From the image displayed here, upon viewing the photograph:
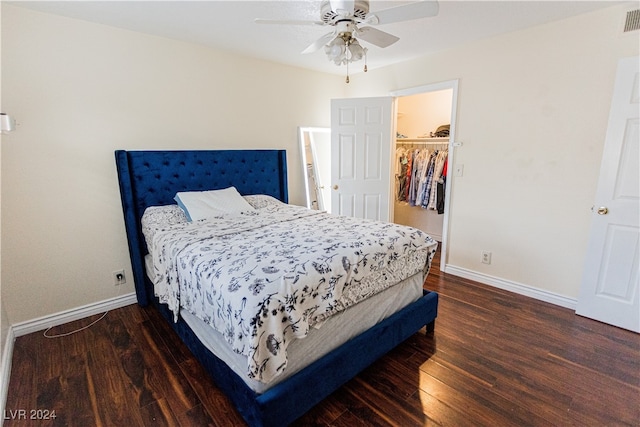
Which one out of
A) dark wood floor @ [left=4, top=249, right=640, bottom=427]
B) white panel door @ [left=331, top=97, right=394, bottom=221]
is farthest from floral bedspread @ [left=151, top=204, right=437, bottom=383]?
white panel door @ [left=331, top=97, right=394, bottom=221]

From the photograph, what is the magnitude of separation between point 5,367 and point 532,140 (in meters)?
4.20

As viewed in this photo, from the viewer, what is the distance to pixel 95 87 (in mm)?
2432

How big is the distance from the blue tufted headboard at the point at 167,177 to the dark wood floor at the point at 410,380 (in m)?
0.63

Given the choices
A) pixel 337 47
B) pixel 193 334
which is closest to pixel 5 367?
pixel 193 334

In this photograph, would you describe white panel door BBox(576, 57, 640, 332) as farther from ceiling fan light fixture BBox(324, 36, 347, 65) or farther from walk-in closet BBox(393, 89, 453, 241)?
ceiling fan light fixture BBox(324, 36, 347, 65)

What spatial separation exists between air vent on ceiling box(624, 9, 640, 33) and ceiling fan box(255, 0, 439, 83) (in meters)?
1.71

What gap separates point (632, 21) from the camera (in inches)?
83.7

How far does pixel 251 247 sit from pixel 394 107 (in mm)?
2667

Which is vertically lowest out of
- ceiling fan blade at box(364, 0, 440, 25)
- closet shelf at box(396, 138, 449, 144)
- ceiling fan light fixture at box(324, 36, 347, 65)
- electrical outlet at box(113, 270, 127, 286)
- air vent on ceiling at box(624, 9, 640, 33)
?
electrical outlet at box(113, 270, 127, 286)

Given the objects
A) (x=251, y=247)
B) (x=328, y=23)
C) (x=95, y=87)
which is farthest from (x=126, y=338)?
(x=328, y=23)

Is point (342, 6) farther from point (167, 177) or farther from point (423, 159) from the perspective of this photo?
point (423, 159)

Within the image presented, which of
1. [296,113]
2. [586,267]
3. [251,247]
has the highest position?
[296,113]

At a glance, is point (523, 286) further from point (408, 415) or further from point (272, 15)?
point (272, 15)

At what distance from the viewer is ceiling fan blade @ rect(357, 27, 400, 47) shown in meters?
1.76
